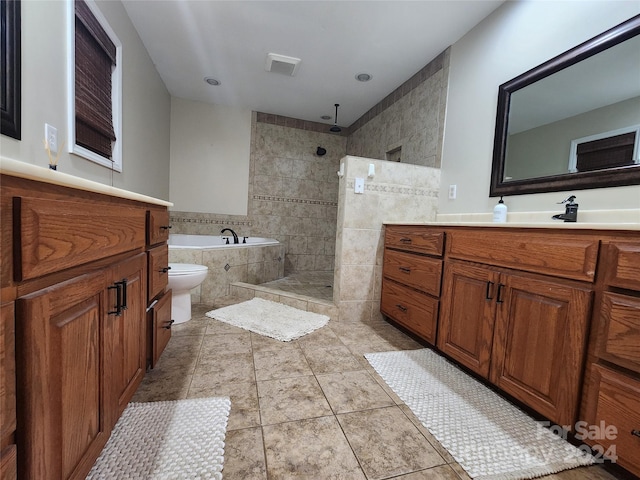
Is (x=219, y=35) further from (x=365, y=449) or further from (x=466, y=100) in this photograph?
(x=365, y=449)

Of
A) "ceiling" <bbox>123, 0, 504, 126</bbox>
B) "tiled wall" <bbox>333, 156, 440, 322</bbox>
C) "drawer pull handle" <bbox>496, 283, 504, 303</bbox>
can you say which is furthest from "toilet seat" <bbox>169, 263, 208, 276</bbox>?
"ceiling" <bbox>123, 0, 504, 126</bbox>

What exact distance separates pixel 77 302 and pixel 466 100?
2.61 m

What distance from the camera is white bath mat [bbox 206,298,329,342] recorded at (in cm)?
194

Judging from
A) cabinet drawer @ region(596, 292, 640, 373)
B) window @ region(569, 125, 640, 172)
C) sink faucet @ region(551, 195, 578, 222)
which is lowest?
cabinet drawer @ region(596, 292, 640, 373)

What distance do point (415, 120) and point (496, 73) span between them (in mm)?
867

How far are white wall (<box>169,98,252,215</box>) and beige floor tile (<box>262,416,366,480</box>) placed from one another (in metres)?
3.35

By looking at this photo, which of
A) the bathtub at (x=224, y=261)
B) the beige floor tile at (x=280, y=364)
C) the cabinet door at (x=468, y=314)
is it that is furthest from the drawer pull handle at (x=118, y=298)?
the bathtub at (x=224, y=261)

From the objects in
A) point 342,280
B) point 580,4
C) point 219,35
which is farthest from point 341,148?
point 580,4

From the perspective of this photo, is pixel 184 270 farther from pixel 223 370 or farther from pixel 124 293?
pixel 124 293

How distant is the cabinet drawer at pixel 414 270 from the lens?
1647 mm

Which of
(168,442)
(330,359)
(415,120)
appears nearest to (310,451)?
(168,442)

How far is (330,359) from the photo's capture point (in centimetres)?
160

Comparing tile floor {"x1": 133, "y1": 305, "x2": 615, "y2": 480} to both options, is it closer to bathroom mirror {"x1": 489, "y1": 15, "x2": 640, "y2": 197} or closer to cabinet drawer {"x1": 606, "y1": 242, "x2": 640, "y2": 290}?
cabinet drawer {"x1": 606, "y1": 242, "x2": 640, "y2": 290}

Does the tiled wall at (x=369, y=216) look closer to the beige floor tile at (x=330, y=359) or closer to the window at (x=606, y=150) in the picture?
the beige floor tile at (x=330, y=359)
